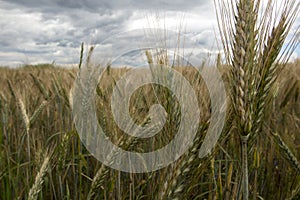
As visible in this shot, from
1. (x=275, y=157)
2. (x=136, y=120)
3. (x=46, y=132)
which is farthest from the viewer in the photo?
(x=46, y=132)

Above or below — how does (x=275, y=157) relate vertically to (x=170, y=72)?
below

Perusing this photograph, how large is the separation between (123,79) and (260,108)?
103 centimetres

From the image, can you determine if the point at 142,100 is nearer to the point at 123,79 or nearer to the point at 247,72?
the point at 123,79

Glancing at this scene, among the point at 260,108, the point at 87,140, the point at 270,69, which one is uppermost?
the point at 270,69

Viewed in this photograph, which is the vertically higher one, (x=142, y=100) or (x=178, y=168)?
(x=142, y=100)

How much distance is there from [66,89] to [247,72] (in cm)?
145

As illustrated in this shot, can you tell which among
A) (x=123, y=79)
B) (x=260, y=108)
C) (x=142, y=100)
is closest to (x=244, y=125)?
(x=260, y=108)

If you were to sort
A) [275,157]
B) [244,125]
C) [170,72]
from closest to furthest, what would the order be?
[244,125] → [170,72] → [275,157]

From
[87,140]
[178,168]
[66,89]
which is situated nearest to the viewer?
[178,168]

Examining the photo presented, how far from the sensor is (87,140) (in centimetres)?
141

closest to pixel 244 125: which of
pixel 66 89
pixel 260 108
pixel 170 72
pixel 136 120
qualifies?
pixel 260 108

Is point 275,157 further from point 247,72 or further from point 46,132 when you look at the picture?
point 46,132

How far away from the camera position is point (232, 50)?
36.0 inches

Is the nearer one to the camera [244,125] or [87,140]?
[244,125]
